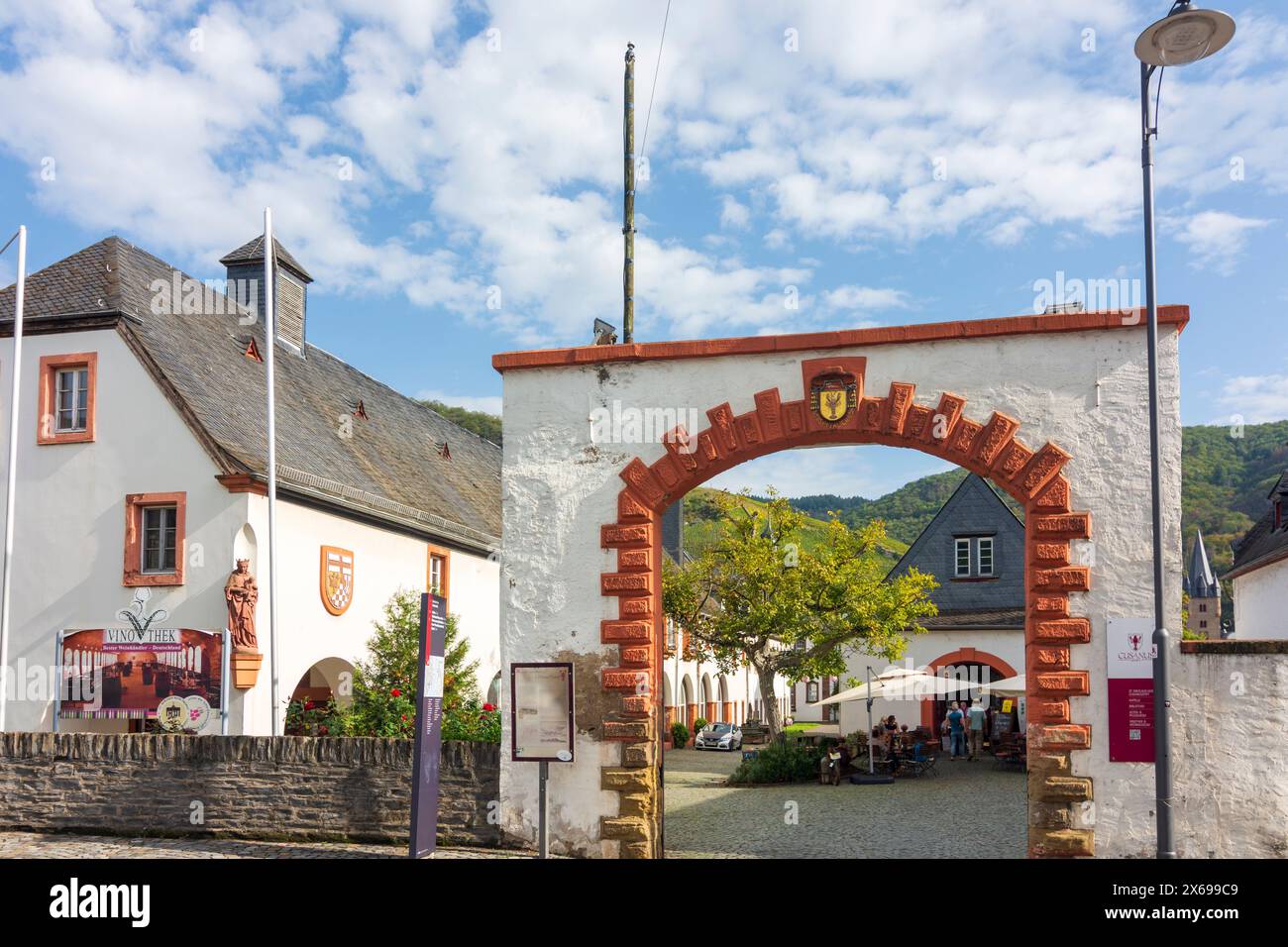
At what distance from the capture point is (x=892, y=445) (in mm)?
12672

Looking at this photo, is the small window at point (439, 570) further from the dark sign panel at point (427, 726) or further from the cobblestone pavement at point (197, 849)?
the dark sign panel at point (427, 726)

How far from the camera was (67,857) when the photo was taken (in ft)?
42.0

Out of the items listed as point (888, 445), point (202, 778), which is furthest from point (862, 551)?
point (202, 778)

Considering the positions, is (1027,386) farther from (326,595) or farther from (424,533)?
(424,533)

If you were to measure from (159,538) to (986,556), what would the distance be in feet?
76.3

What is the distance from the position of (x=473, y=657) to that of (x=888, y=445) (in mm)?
18202

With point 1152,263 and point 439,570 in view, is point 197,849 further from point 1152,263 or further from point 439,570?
point 439,570

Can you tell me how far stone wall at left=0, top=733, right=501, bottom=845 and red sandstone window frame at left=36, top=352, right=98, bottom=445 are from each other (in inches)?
280

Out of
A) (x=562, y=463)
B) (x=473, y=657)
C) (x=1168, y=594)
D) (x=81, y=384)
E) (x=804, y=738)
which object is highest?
(x=81, y=384)

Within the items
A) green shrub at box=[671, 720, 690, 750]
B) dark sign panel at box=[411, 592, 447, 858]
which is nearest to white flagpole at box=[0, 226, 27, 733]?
dark sign panel at box=[411, 592, 447, 858]

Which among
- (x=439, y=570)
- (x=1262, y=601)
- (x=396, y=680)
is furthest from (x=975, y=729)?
(x=396, y=680)

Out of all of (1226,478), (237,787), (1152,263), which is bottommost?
(237,787)

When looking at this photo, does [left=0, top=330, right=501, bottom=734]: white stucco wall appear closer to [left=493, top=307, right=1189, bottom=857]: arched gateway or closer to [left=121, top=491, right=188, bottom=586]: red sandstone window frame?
[left=121, top=491, right=188, bottom=586]: red sandstone window frame

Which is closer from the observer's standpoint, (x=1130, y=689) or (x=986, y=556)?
(x=1130, y=689)
